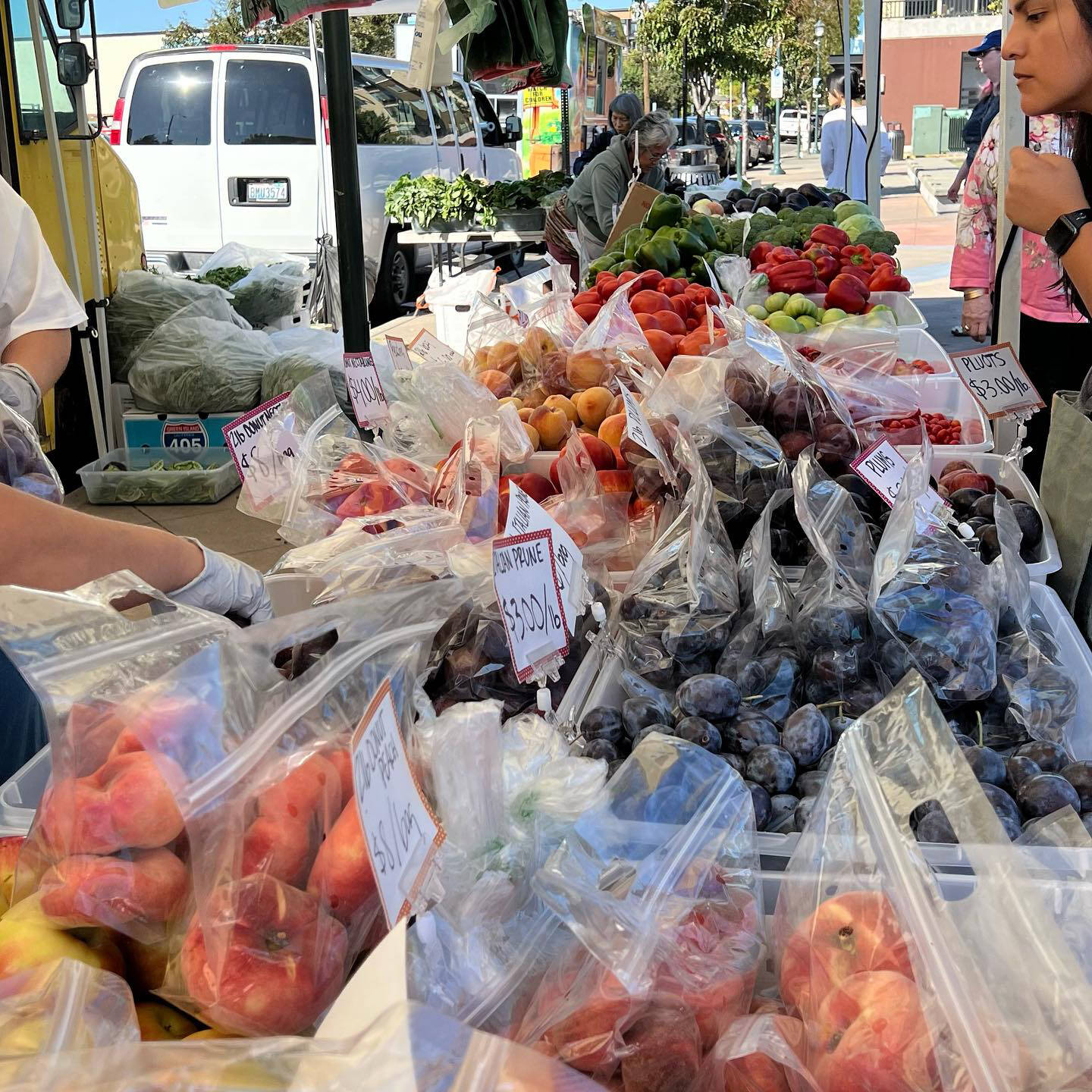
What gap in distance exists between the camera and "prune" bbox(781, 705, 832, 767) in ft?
4.13

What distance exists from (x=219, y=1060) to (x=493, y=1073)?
17cm

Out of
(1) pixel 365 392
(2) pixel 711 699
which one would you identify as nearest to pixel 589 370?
(1) pixel 365 392

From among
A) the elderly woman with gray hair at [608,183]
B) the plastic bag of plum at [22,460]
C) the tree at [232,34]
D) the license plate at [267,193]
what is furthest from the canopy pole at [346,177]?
the tree at [232,34]

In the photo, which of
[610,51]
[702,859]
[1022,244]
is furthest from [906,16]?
[702,859]

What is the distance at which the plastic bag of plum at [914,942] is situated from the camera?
0.75 m

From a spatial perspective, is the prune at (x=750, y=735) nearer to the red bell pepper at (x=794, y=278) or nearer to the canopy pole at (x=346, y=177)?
the canopy pole at (x=346, y=177)

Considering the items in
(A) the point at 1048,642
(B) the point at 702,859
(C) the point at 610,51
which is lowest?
(A) the point at 1048,642

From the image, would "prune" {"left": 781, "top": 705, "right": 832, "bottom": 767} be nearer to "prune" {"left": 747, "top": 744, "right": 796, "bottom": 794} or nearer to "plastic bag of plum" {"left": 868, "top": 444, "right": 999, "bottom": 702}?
"prune" {"left": 747, "top": 744, "right": 796, "bottom": 794}

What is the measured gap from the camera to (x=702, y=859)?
3.06 ft

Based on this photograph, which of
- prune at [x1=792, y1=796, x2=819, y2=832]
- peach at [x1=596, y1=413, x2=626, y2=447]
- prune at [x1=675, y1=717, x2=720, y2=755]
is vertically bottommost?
prune at [x1=792, y1=796, x2=819, y2=832]

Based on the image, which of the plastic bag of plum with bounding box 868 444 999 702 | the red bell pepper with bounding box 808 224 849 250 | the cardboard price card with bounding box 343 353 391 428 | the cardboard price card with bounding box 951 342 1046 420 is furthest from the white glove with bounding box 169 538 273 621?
the red bell pepper with bounding box 808 224 849 250

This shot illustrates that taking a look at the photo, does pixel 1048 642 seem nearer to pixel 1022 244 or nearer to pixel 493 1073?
pixel 493 1073

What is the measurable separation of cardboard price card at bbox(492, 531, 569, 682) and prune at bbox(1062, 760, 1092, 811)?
0.60 metres

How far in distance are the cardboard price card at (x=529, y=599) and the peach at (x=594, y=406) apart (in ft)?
3.70
